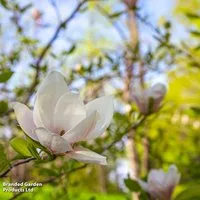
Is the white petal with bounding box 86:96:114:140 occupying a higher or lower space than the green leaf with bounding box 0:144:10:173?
higher

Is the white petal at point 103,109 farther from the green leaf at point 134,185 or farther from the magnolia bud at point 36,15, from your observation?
the magnolia bud at point 36,15

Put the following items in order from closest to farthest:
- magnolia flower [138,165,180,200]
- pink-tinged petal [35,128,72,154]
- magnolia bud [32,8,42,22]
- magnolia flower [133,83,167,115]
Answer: pink-tinged petal [35,128,72,154] < magnolia flower [138,165,180,200] < magnolia flower [133,83,167,115] < magnolia bud [32,8,42,22]

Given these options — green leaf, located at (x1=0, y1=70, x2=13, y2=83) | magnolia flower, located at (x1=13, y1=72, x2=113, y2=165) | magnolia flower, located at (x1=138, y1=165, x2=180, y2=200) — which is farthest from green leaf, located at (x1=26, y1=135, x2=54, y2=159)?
magnolia flower, located at (x1=138, y1=165, x2=180, y2=200)

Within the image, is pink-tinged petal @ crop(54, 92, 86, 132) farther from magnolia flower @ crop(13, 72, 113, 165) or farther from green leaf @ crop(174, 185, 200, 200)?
green leaf @ crop(174, 185, 200, 200)

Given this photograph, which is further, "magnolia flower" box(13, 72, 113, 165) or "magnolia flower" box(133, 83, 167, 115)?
"magnolia flower" box(133, 83, 167, 115)

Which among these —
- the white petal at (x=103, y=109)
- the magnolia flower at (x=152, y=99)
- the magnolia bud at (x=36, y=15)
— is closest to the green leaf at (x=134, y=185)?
the magnolia flower at (x=152, y=99)

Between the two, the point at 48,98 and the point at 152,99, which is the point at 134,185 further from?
the point at 48,98

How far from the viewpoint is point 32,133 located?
1.91 feet

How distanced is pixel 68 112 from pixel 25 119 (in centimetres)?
6

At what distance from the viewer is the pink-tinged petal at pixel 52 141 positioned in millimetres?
547

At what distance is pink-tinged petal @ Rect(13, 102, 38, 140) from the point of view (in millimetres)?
579

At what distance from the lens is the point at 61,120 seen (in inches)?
23.4

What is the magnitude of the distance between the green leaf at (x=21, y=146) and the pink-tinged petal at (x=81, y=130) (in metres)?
0.07

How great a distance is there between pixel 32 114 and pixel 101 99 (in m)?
0.11
